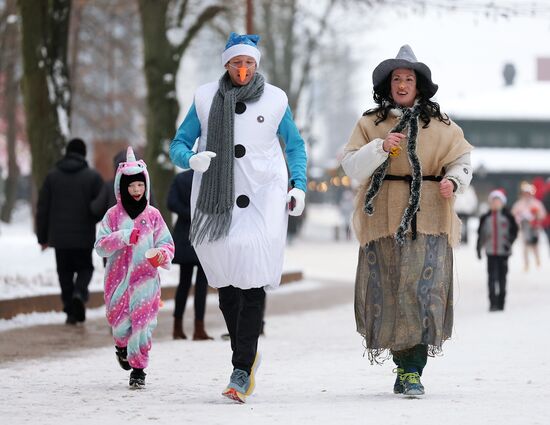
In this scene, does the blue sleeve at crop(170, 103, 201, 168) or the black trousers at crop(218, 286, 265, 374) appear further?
the blue sleeve at crop(170, 103, 201, 168)

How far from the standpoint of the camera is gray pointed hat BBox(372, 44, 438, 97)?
28.1 feet

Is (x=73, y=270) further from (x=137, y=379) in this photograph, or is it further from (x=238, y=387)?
(x=238, y=387)

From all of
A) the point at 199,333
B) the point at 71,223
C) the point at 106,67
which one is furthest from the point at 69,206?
the point at 106,67

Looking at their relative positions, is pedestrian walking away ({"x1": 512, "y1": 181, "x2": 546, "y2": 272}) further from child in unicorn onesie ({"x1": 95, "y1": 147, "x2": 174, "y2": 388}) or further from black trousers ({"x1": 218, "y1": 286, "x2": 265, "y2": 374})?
A: black trousers ({"x1": 218, "y1": 286, "x2": 265, "y2": 374})

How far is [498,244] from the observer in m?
17.8

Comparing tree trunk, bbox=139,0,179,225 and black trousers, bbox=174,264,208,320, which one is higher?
tree trunk, bbox=139,0,179,225

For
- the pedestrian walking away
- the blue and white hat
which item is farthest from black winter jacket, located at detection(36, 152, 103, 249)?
the pedestrian walking away

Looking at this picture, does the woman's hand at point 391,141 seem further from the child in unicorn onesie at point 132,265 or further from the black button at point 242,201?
the child in unicorn onesie at point 132,265

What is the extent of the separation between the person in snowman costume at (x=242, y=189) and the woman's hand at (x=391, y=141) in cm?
54

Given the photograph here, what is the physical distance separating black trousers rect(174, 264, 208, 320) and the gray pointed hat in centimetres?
477

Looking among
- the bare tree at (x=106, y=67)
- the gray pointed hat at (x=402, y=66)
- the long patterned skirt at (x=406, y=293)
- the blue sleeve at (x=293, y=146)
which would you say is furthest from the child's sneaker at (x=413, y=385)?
the bare tree at (x=106, y=67)

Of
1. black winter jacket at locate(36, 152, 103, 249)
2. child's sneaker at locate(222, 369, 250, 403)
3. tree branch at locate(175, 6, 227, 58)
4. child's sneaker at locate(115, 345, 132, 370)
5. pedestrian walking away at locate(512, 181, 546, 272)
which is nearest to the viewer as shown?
child's sneaker at locate(222, 369, 250, 403)

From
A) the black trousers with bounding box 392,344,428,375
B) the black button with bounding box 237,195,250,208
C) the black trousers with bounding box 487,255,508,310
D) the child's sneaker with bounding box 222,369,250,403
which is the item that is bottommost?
the black trousers with bounding box 487,255,508,310

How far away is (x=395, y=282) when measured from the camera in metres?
8.57
